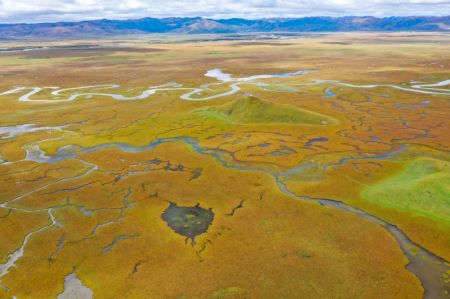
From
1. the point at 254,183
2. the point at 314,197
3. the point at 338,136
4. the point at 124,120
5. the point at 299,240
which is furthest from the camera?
the point at 124,120

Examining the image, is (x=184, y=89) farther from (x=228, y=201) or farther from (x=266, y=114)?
(x=228, y=201)

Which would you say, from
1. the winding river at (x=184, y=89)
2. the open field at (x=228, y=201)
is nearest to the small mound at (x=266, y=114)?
the open field at (x=228, y=201)

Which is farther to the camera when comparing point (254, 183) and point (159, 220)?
point (254, 183)

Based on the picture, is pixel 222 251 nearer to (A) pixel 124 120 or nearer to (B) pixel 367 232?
(B) pixel 367 232

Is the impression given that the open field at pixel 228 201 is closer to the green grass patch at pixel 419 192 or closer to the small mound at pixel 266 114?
the green grass patch at pixel 419 192

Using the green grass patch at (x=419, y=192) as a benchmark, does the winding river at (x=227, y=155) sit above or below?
below

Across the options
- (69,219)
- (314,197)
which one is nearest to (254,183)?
(314,197)
